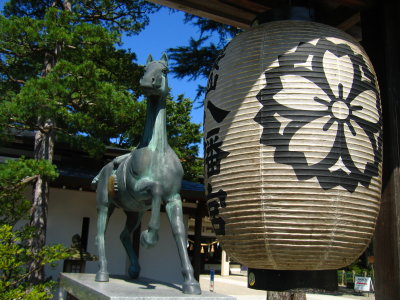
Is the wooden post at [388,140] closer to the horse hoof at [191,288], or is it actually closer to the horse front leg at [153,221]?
the horse hoof at [191,288]

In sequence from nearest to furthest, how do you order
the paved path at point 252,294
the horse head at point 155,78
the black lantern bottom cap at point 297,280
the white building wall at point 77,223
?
the black lantern bottom cap at point 297,280
the horse head at point 155,78
the white building wall at point 77,223
the paved path at point 252,294

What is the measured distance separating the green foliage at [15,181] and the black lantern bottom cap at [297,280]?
431cm

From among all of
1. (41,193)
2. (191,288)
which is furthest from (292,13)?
(41,193)

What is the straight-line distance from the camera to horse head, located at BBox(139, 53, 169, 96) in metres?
3.04

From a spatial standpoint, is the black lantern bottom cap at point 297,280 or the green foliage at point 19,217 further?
the green foliage at point 19,217

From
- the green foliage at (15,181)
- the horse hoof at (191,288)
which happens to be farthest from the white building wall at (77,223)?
the horse hoof at (191,288)

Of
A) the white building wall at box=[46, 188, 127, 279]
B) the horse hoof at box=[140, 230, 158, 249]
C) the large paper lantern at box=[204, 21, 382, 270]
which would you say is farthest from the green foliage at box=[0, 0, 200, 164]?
the large paper lantern at box=[204, 21, 382, 270]

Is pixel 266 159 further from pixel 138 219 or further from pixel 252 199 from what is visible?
pixel 138 219

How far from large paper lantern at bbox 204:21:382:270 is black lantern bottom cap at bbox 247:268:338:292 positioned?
0.08 meters

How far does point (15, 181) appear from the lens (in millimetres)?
5871

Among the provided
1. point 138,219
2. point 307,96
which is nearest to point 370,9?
point 307,96

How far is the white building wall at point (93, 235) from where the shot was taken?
9.27 metres

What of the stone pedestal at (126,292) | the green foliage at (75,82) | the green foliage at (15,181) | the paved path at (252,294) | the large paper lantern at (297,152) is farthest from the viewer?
the paved path at (252,294)

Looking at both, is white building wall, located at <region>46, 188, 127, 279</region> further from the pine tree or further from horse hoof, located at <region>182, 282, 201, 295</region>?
horse hoof, located at <region>182, 282, 201, 295</region>
